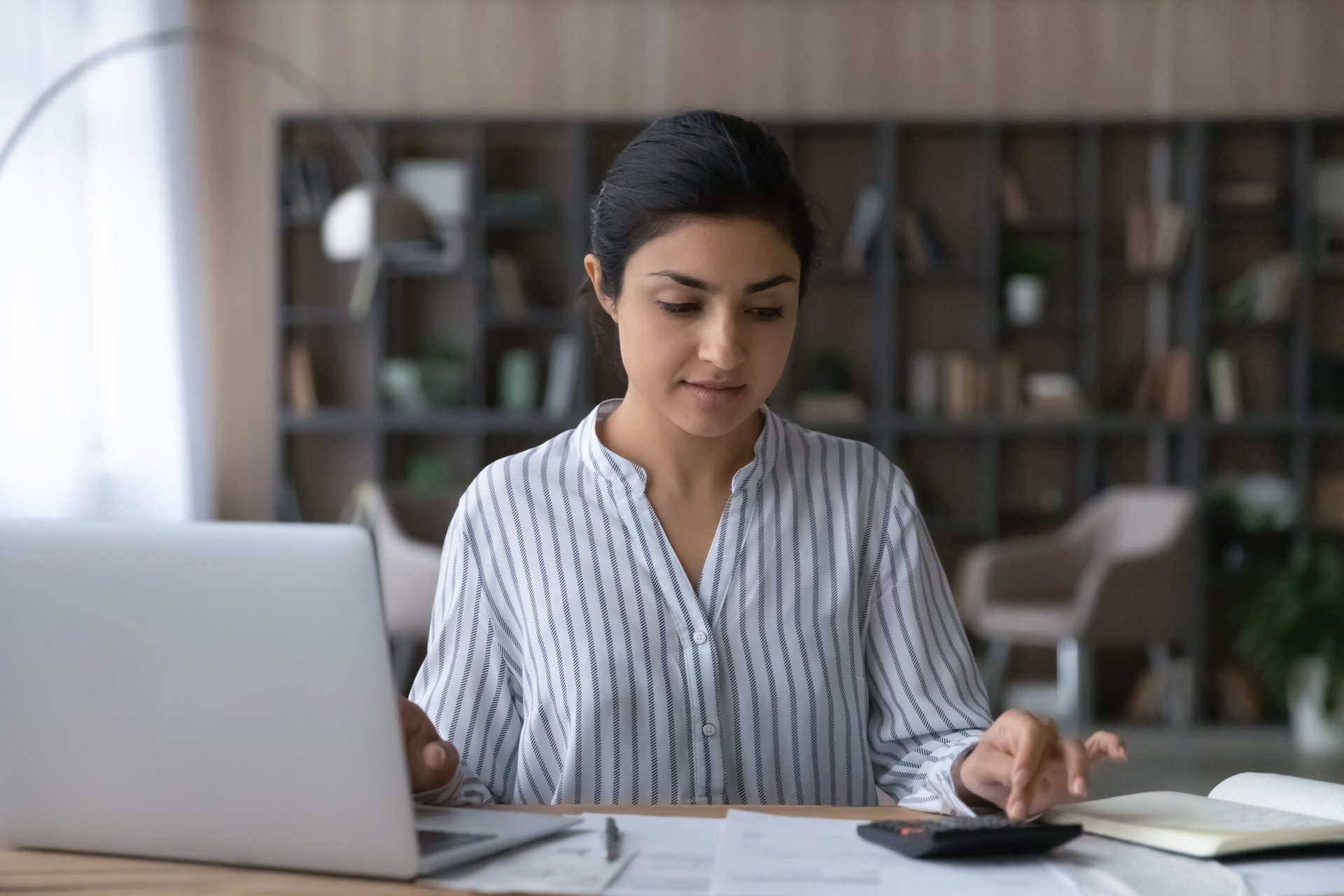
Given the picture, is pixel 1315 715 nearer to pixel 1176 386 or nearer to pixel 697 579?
pixel 1176 386

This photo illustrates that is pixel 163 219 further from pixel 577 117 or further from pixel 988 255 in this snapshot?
pixel 988 255

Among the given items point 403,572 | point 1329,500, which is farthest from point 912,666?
point 1329,500

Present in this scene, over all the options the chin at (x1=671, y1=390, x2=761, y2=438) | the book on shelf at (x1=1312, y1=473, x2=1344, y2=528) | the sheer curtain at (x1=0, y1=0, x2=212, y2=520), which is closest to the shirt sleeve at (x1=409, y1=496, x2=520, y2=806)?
the chin at (x1=671, y1=390, x2=761, y2=438)

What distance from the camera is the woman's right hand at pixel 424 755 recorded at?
4.15 feet

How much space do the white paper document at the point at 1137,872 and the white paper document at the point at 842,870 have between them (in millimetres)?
25

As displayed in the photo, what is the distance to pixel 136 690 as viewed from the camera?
0.99 m

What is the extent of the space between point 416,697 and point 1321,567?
4.54 m

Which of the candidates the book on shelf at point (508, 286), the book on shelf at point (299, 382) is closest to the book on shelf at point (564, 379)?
the book on shelf at point (508, 286)

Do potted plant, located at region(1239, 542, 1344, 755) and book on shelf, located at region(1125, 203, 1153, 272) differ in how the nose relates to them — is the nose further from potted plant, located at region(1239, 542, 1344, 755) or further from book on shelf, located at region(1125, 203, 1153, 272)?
book on shelf, located at region(1125, 203, 1153, 272)

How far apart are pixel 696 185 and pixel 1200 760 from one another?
431 cm

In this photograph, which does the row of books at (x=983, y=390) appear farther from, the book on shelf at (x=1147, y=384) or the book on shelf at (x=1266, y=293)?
the book on shelf at (x=1266, y=293)

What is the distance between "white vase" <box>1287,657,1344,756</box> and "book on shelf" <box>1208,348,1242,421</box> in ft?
3.61

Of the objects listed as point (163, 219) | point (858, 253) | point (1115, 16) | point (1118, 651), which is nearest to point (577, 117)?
point (858, 253)

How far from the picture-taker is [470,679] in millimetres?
1560
